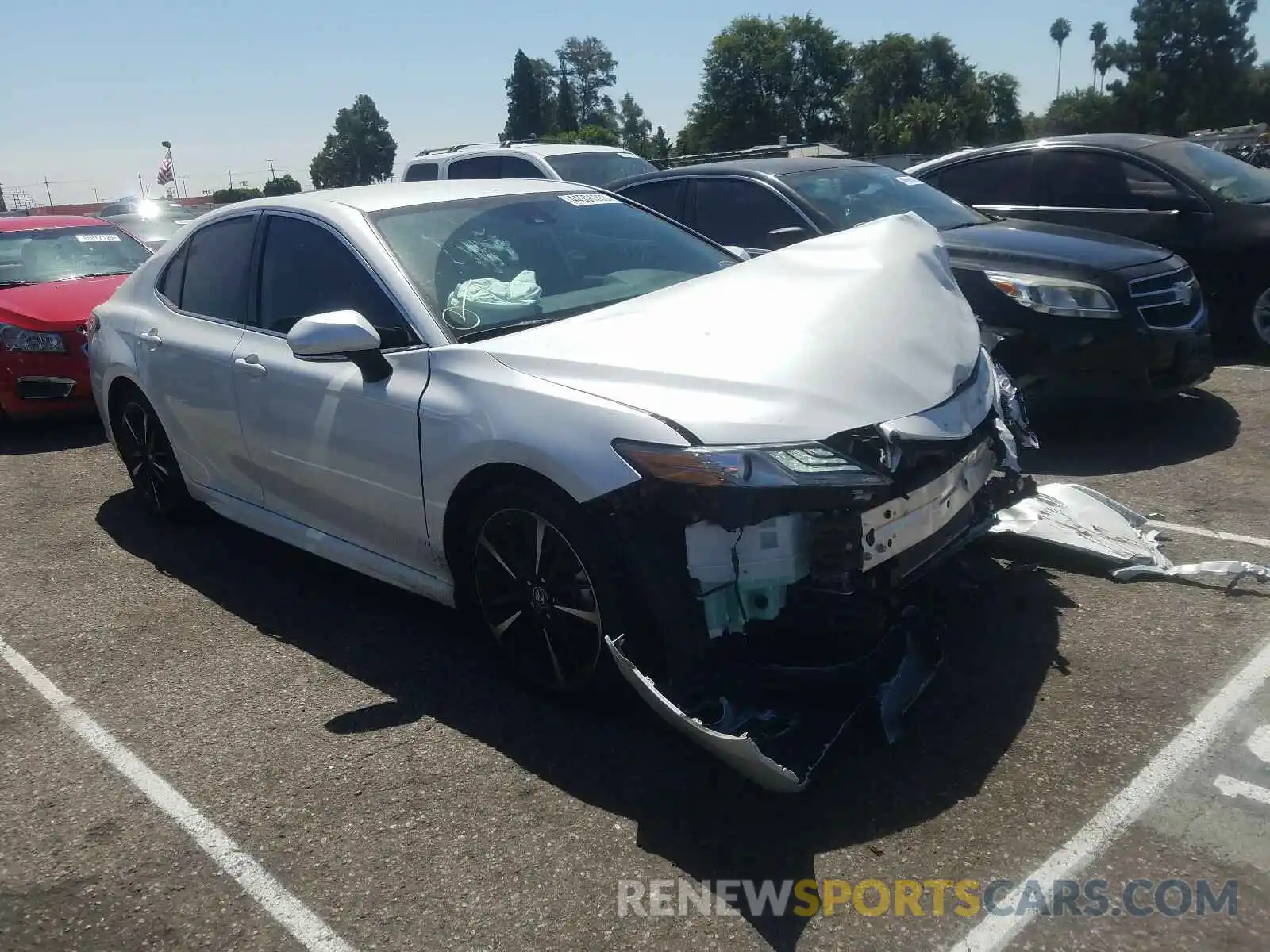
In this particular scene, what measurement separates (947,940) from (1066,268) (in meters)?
4.52

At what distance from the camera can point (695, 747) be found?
127 inches

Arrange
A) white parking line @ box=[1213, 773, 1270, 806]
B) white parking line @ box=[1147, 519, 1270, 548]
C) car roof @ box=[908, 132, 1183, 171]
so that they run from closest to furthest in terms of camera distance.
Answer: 1. white parking line @ box=[1213, 773, 1270, 806]
2. white parking line @ box=[1147, 519, 1270, 548]
3. car roof @ box=[908, 132, 1183, 171]

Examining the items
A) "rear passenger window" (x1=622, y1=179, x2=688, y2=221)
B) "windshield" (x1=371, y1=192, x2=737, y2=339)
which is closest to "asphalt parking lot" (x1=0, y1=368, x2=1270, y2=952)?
"windshield" (x1=371, y1=192, x2=737, y2=339)

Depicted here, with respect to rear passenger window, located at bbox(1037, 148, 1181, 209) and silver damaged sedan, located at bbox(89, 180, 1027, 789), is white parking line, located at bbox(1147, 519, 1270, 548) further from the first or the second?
rear passenger window, located at bbox(1037, 148, 1181, 209)

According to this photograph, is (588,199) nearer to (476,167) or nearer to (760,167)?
(760,167)

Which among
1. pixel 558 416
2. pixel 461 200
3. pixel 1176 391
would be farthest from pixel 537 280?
pixel 1176 391

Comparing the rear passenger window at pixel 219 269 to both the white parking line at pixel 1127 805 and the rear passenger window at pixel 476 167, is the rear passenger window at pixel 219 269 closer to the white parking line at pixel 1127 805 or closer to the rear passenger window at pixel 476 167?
the white parking line at pixel 1127 805

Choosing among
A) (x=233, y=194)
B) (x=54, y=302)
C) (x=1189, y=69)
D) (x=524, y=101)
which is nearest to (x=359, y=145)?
(x=524, y=101)

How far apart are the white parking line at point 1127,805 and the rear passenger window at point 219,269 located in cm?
365

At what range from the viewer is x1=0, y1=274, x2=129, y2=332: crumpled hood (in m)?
7.66

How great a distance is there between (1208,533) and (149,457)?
16.3 ft

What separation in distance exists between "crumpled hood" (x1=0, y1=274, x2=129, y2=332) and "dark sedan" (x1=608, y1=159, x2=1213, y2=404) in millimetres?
4769

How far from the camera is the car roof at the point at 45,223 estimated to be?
357 inches

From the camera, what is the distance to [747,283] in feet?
12.2
